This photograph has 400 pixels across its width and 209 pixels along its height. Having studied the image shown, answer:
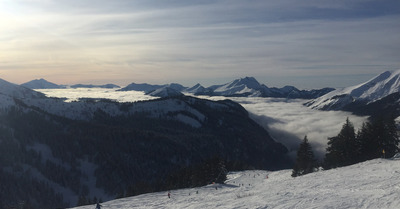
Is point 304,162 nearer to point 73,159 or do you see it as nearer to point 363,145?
point 363,145

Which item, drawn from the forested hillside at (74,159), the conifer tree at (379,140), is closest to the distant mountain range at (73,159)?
the forested hillside at (74,159)

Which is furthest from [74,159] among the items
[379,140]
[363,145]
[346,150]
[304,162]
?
[379,140]

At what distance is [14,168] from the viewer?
415ft

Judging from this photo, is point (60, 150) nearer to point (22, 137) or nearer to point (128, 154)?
point (22, 137)

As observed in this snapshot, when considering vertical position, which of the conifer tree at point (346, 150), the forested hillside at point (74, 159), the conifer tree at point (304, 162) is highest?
the conifer tree at point (346, 150)

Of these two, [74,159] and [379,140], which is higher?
[379,140]

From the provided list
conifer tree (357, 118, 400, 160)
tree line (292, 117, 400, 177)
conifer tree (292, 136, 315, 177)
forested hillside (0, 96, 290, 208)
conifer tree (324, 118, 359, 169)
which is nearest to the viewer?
conifer tree (357, 118, 400, 160)

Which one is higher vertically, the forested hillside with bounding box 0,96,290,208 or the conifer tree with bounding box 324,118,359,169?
the conifer tree with bounding box 324,118,359,169

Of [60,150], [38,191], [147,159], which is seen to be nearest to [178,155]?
[147,159]

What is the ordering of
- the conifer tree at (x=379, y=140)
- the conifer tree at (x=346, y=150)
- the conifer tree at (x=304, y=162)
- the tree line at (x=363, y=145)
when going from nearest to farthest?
the conifer tree at (x=379, y=140)
the tree line at (x=363, y=145)
the conifer tree at (x=346, y=150)
the conifer tree at (x=304, y=162)

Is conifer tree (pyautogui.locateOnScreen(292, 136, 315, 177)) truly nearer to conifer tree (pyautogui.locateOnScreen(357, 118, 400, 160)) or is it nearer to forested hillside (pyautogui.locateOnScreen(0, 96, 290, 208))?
conifer tree (pyautogui.locateOnScreen(357, 118, 400, 160))

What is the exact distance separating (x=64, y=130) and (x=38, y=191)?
71079 millimetres

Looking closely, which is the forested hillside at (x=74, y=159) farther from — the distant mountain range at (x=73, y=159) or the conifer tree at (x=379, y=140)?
the conifer tree at (x=379, y=140)

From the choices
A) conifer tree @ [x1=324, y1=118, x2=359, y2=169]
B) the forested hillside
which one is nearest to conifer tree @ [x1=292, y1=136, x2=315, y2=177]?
conifer tree @ [x1=324, y1=118, x2=359, y2=169]
